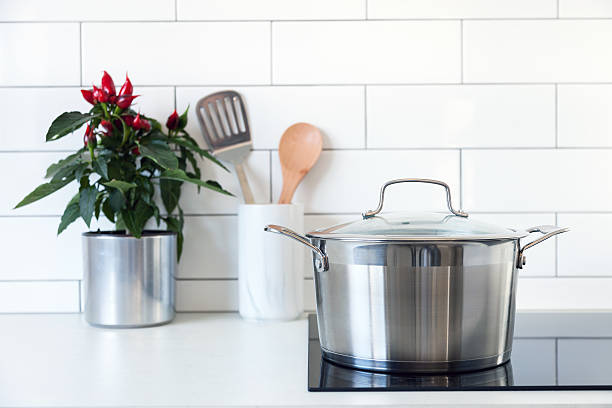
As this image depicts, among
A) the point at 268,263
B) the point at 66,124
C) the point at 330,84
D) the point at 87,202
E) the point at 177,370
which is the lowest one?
the point at 177,370

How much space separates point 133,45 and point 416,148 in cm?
59

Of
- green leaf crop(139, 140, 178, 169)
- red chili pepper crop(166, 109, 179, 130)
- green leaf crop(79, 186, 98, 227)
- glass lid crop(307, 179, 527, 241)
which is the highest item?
red chili pepper crop(166, 109, 179, 130)

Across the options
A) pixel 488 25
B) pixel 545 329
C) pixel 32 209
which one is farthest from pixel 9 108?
pixel 545 329

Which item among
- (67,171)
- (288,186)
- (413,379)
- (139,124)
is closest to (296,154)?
(288,186)

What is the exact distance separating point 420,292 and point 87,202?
1.83 feet

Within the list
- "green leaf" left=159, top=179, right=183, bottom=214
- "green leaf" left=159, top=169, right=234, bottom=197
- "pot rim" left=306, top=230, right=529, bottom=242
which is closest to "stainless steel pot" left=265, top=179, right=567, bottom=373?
"pot rim" left=306, top=230, right=529, bottom=242

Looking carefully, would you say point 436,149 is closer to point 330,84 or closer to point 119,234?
point 330,84

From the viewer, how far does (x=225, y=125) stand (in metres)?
1.11

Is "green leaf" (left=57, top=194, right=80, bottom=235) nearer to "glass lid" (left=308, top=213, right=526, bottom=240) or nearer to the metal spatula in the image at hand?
the metal spatula

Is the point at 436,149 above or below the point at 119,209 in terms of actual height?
above

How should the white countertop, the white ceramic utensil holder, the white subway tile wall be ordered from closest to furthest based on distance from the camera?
the white countertop
the white ceramic utensil holder
the white subway tile wall

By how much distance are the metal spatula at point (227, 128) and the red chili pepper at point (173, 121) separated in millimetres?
59

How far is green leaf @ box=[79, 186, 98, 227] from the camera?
0.93 meters

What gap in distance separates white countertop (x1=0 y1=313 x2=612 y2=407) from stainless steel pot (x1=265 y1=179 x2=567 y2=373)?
67mm
